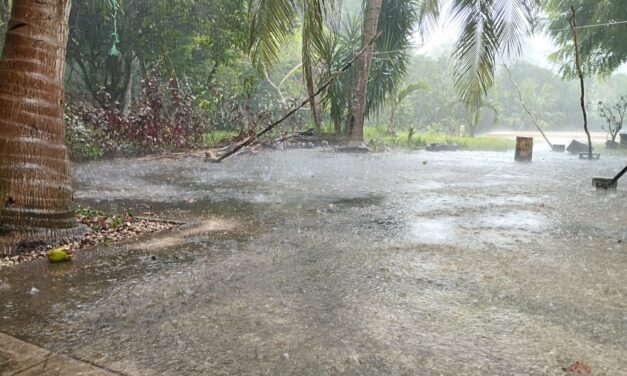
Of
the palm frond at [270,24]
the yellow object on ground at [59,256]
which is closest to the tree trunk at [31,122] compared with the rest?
the yellow object on ground at [59,256]

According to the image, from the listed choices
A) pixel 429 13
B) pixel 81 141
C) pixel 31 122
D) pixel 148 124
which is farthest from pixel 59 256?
pixel 429 13

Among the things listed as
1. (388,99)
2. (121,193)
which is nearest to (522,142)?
(388,99)

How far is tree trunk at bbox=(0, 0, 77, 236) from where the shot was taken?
11.3 feet

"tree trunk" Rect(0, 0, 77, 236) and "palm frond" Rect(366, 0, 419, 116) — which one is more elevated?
"palm frond" Rect(366, 0, 419, 116)

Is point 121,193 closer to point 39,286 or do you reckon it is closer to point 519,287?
point 39,286

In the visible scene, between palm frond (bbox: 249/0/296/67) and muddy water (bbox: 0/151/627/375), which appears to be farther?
→ palm frond (bbox: 249/0/296/67)

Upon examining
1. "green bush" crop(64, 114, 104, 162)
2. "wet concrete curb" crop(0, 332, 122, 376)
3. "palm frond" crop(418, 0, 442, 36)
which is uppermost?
"palm frond" crop(418, 0, 442, 36)

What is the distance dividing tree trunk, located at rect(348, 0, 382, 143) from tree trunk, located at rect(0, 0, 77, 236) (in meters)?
8.99

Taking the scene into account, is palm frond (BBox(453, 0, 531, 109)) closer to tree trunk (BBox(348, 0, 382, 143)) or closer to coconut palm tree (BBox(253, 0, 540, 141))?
coconut palm tree (BBox(253, 0, 540, 141))

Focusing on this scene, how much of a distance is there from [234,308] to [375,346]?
0.76 metres

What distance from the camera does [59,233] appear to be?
363cm

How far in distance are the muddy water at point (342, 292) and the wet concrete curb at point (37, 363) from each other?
0.23 ft

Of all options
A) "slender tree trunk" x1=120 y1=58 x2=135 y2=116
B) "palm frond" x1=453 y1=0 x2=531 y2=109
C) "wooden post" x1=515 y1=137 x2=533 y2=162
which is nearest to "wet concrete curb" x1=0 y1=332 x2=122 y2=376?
"palm frond" x1=453 y1=0 x2=531 y2=109

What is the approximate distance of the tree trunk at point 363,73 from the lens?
1193 centimetres
